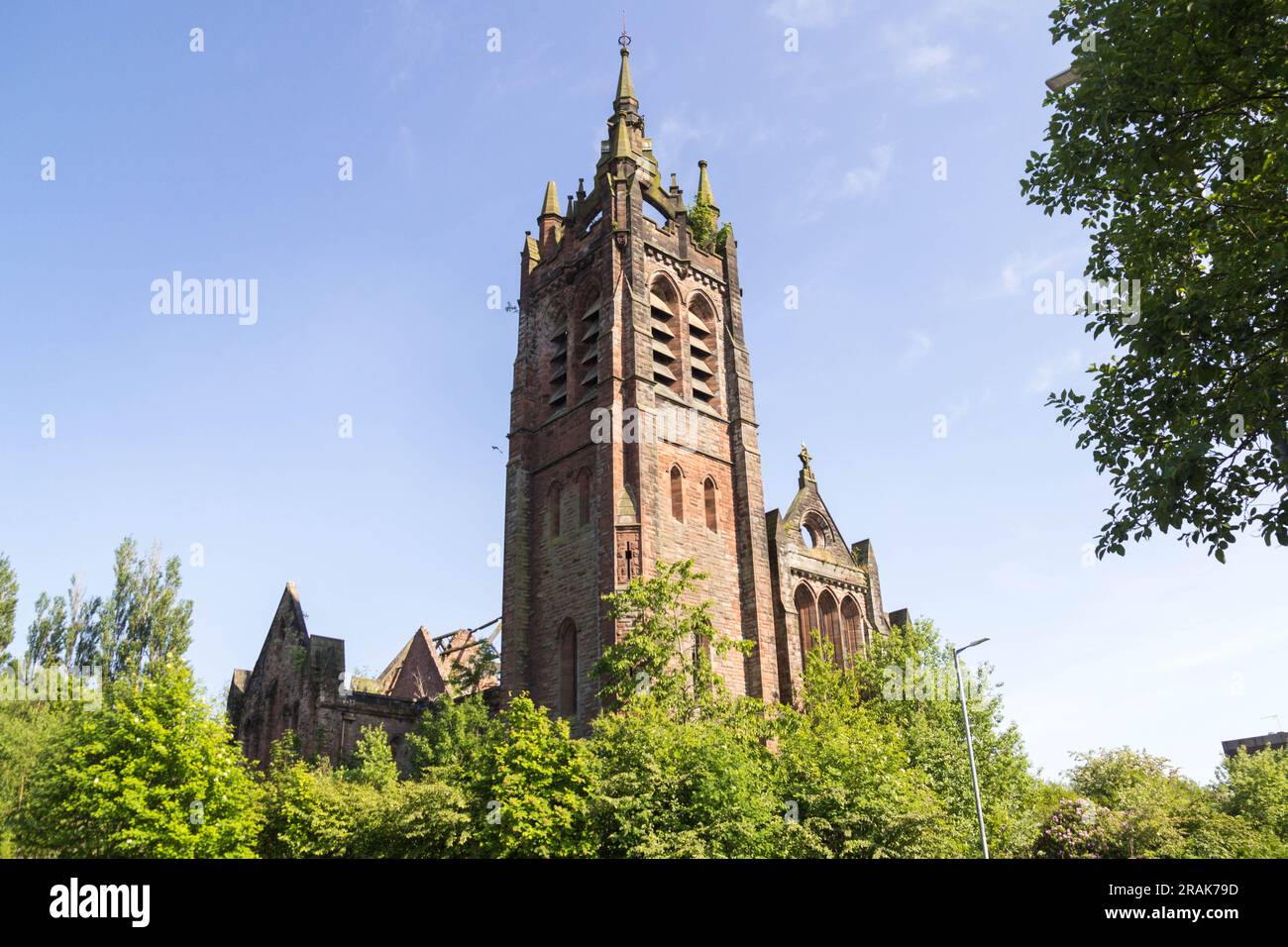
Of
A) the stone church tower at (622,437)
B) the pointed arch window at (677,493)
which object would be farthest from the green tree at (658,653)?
the pointed arch window at (677,493)

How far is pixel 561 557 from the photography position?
1590 inches

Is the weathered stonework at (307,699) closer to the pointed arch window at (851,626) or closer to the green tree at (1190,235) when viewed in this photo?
the pointed arch window at (851,626)

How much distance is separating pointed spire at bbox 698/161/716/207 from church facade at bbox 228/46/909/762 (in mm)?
526

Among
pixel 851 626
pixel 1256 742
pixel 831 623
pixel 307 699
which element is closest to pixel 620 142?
pixel 831 623

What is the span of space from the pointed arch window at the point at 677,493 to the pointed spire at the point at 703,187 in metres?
18.0

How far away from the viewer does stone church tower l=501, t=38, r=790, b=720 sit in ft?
125

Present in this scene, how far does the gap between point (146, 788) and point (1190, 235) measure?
26310 mm

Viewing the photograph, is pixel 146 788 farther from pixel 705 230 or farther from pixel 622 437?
pixel 705 230

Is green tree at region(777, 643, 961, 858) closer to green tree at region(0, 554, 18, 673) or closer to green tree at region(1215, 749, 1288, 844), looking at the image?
green tree at region(1215, 749, 1288, 844)
